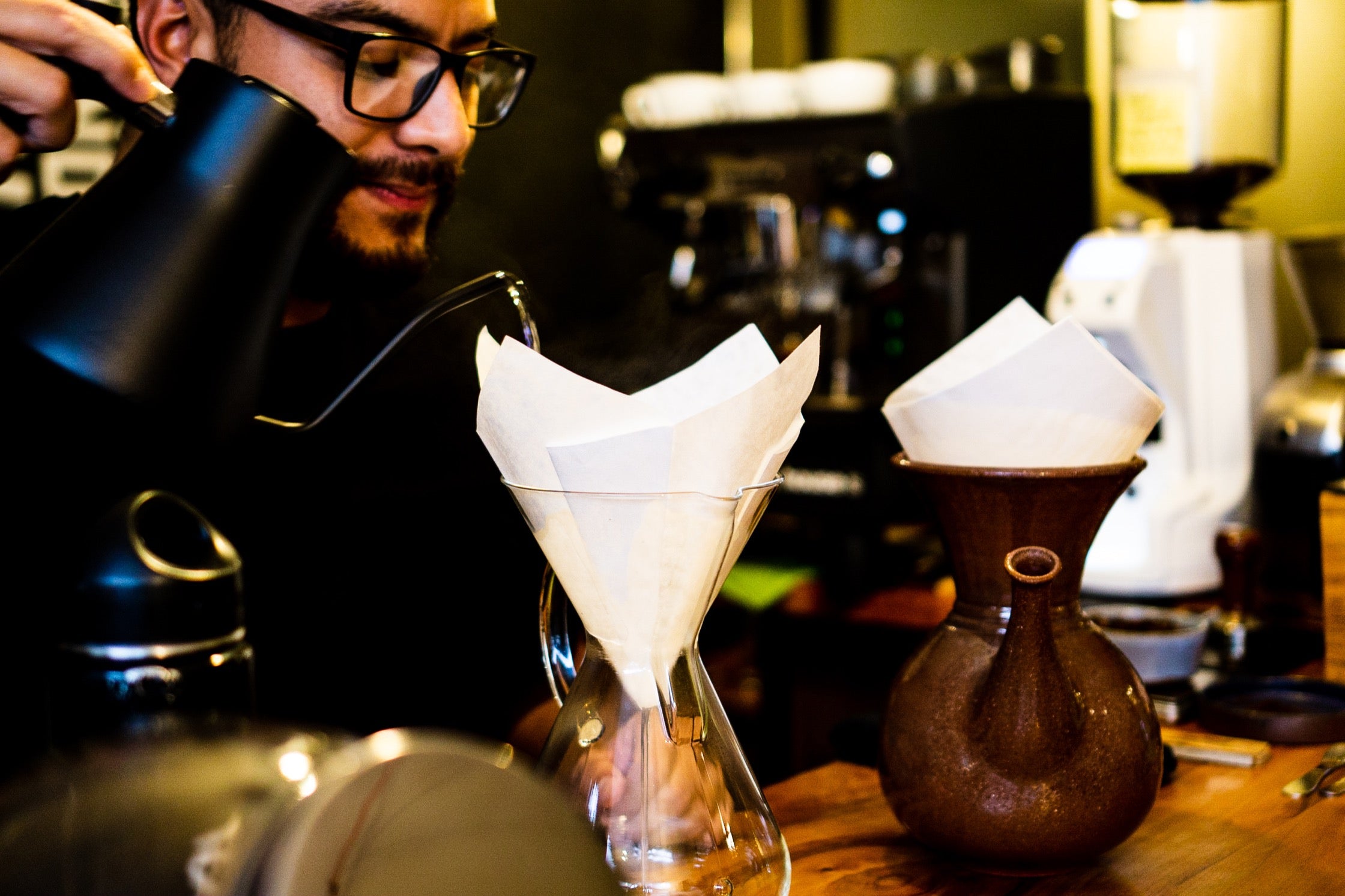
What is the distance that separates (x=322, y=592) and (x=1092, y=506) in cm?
99

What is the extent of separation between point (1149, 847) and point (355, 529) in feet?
3.41

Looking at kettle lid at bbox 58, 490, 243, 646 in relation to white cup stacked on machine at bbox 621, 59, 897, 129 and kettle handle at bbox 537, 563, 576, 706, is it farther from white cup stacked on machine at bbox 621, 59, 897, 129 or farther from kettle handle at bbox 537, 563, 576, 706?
white cup stacked on machine at bbox 621, 59, 897, 129

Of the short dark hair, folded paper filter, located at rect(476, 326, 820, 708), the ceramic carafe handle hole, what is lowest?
the ceramic carafe handle hole

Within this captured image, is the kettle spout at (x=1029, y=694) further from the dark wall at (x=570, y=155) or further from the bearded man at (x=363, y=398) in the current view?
the dark wall at (x=570, y=155)

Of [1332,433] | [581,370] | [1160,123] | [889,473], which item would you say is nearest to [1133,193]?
[1160,123]

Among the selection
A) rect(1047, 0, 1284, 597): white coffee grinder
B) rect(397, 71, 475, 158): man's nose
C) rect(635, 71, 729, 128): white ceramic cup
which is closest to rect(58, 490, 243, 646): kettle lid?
rect(397, 71, 475, 158): man's nose

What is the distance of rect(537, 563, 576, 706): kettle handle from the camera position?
2.39ft

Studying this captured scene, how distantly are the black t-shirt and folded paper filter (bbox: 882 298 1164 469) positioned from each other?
1.84 ft

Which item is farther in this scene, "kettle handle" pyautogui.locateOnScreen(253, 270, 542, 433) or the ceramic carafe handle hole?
"kettle handle" pyautogui.locateOnScreen(253, 270, 542, 433)

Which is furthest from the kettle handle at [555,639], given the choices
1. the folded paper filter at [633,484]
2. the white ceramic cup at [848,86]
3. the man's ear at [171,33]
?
the white ceramic cup at [848,86]

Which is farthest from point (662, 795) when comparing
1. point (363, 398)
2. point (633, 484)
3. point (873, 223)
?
A: point (873, 223)

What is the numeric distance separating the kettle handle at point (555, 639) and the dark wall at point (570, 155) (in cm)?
226

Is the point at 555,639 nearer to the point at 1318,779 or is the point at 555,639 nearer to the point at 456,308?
the point at 456,308

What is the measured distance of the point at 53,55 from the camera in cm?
76
